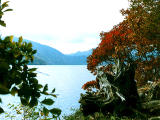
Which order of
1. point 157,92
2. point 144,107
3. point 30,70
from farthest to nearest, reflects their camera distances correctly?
point 157,92 → point 144,107 → point 30,70

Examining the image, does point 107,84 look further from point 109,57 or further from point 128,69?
point 109,57

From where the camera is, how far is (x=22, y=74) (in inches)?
92.1

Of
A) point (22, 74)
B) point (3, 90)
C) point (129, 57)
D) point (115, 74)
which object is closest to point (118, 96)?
point (115, 74)

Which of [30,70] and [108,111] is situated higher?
[30,70]

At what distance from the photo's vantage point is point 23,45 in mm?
2637

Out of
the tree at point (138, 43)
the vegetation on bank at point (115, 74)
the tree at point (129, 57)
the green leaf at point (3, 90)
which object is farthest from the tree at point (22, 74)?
the tree at point (138, 43)

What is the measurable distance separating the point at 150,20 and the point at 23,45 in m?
17.3

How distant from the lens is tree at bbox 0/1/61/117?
6.93ft

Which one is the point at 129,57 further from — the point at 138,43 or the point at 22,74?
the point at 22,74

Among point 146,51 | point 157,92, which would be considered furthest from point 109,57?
point 157,92

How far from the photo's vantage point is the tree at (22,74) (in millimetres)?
2111

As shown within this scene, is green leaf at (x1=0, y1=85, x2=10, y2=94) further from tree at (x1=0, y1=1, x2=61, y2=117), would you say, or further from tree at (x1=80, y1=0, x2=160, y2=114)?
tree at (x1=80, y1=0, x2=160, y2=114)

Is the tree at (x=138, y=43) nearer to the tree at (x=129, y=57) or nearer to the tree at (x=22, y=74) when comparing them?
the tree at (x=129, y=57)

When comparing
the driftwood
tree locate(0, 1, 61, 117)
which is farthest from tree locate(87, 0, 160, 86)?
tree locate(0, 1, 61, 117)
